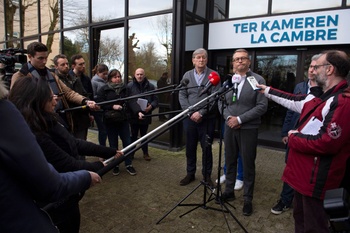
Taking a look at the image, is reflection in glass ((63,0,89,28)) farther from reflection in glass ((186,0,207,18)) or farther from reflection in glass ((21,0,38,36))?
reflection in glass ((186,0,207,18))

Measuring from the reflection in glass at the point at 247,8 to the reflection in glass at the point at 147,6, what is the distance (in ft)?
5.09

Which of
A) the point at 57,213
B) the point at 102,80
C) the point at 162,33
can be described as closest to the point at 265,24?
the point at 162,33

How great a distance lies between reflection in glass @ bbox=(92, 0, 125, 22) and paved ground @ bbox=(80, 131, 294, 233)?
4.21 metres

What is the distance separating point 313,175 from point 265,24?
4400 millimetres

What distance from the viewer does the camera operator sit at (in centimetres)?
312

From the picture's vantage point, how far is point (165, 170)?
4.64 metres

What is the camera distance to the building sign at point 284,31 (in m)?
4.78

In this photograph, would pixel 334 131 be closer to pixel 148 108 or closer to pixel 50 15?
pixel 148 108

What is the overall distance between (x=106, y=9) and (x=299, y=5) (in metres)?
4.82

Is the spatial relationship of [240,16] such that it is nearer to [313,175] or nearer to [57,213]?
[313,175]

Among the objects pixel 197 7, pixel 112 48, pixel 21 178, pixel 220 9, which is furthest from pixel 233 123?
pixel 112 48

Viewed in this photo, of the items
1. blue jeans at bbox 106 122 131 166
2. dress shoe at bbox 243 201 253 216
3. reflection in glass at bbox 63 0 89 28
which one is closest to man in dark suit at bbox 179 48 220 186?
dress shoe at bbox 243 201 253 216

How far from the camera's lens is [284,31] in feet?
17.4

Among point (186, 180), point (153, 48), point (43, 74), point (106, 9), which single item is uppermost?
point (106, 9)
